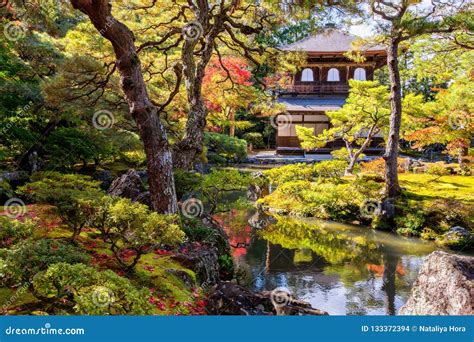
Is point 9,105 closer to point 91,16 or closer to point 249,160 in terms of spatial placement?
point 91,16

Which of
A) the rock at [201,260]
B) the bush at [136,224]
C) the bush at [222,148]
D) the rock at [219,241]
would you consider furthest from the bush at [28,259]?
the bush at [222,148]

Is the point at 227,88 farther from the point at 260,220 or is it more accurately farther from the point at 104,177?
the point at 104,177

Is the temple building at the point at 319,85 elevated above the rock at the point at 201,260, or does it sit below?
above

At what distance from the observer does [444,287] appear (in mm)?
4477

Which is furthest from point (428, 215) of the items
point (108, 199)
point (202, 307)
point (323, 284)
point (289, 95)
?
point (289, 95)

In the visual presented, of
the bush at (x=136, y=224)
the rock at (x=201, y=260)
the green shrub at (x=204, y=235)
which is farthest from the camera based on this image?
the green shrub at (x=204, y=235)

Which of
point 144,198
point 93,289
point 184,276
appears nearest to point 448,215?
point 144,198

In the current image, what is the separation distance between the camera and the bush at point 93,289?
3197 millimetres

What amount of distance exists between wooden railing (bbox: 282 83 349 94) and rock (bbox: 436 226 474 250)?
19.5 m

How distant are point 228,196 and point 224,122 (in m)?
9.66

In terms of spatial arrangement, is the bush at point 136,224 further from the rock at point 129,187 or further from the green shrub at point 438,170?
the green shrub at point 438,170

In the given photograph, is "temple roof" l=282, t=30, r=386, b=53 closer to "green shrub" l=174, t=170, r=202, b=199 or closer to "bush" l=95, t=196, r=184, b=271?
"green shrub" l=174, t=170, r=202, b=199

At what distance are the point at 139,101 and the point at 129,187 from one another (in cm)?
283

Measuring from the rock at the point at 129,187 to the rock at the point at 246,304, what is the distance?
3507 mm
